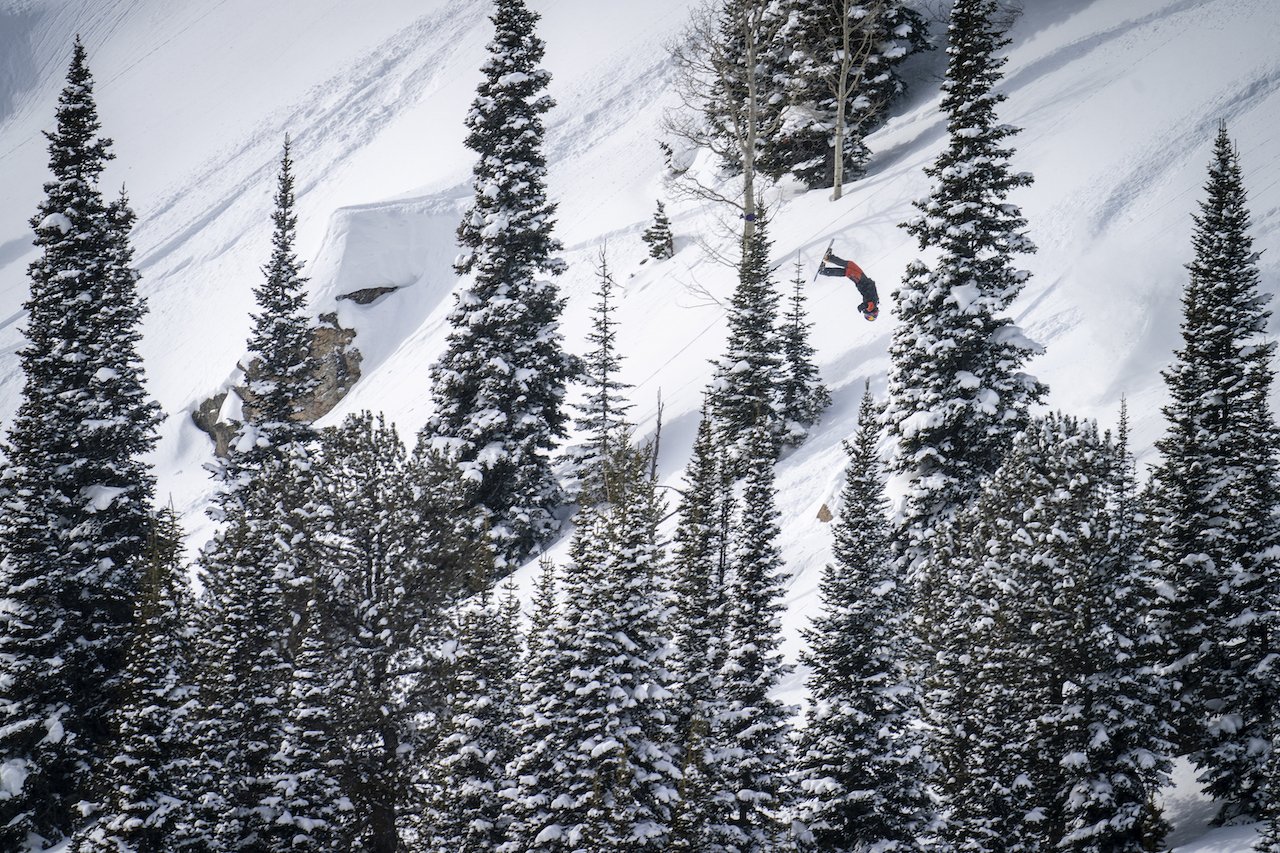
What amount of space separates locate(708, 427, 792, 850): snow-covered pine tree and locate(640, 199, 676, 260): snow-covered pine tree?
102ft

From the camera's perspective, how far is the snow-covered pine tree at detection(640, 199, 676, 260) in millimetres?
49375

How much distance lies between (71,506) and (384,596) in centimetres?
1134

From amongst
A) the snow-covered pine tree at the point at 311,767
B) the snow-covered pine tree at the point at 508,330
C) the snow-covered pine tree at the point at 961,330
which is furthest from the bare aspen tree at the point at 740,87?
the snow-covered pine tree at the point at 311,767

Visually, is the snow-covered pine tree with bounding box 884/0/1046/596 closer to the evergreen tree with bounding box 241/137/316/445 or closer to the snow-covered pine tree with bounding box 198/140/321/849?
the snow-covered pine tree with bounding box 198/140/321/849

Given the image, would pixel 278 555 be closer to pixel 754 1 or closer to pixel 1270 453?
pixel 1270 453

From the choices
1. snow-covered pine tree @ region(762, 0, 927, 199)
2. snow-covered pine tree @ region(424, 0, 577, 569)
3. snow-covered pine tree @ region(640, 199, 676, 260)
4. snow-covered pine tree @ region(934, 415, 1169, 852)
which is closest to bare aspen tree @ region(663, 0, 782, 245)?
snow-covered pine tree @ region(762, 0, 927, 199)

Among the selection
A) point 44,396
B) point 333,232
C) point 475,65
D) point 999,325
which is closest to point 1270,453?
point 999,325

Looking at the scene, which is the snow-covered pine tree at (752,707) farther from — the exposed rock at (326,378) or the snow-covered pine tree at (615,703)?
the exposed rock at (326,378)

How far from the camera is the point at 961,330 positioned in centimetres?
2403

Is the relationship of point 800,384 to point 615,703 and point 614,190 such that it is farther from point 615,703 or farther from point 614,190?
point 614,190

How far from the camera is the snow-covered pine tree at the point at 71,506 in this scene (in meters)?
23.1

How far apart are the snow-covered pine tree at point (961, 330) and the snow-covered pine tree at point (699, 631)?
5155mm

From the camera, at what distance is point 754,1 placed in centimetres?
4272

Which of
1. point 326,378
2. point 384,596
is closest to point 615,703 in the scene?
point 384,596
